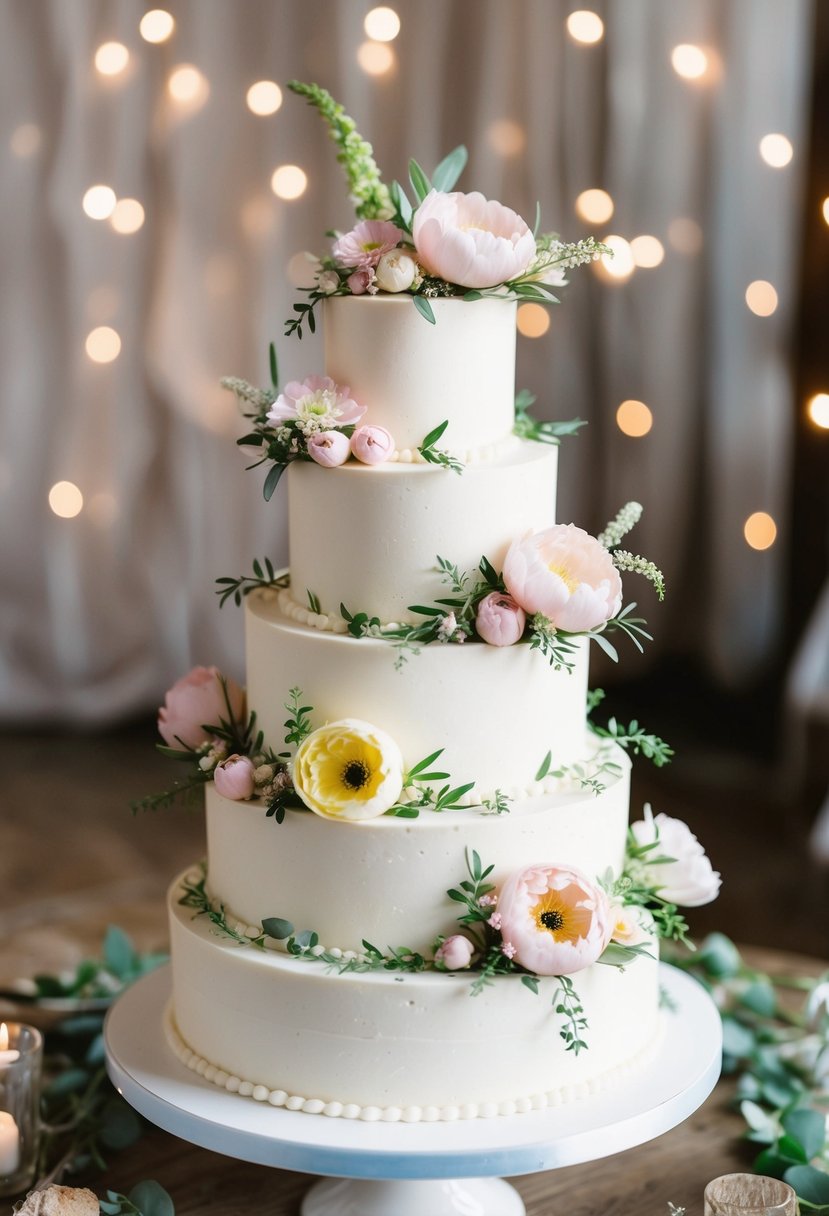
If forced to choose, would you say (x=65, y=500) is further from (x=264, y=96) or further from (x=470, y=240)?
(x=470, y=240)

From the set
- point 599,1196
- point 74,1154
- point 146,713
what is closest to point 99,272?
point 146,713

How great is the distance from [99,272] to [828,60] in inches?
78.7

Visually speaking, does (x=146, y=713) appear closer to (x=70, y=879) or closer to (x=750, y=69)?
(x=70, y=879)

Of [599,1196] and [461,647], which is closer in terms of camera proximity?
[461,647]

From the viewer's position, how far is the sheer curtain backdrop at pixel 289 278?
12.0 feet

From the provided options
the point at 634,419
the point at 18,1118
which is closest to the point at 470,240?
the point at 18,1118

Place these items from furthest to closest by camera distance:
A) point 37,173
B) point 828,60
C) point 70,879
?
point 37,173 < point 828,60 < point 70,879

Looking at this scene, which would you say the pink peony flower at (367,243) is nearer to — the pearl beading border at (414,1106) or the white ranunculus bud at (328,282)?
the white ranunculus bud at (328,282)

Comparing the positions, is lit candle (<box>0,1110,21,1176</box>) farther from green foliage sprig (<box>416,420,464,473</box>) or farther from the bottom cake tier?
green foliage sprig (<box>416,420,464,473</box>)

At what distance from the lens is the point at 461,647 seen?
5.10ft

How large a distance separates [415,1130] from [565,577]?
24.5 inches

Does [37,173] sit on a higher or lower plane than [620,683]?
higher

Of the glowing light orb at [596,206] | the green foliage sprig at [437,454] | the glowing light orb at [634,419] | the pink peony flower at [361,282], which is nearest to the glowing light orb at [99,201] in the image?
the glowing light orb at [596,206]

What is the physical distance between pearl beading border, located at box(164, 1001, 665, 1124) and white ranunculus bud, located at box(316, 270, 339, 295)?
915 millimetres
